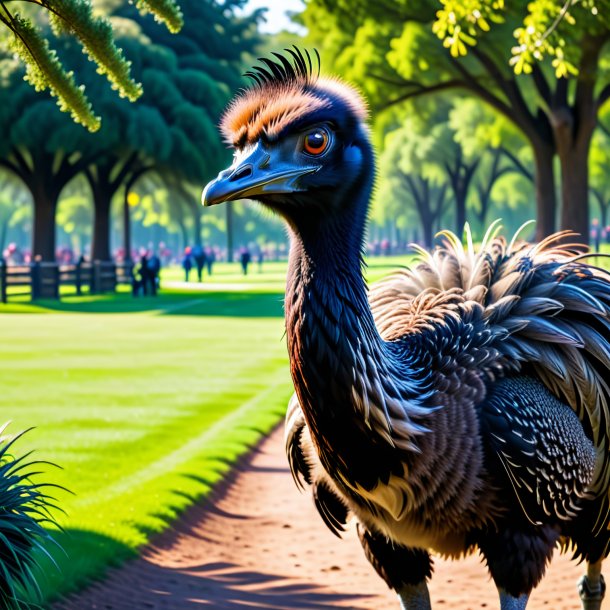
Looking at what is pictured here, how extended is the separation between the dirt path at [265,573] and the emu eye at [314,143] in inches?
139

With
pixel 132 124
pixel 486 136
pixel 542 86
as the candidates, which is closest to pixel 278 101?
pixel 542 86

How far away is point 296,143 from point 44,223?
42.9m

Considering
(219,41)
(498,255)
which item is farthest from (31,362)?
(219,41)

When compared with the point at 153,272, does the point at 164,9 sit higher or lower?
higher

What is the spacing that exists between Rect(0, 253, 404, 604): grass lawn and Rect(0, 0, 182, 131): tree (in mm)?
2669

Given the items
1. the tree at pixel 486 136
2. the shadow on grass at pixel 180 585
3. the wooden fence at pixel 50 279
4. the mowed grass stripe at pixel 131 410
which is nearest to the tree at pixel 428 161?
the tree at pixel 486 136

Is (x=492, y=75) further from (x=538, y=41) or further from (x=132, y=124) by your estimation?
(x=538, y=41)

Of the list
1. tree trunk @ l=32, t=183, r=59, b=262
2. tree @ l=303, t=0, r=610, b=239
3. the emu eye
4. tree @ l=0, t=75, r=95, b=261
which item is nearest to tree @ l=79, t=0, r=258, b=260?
tree @ l=0, t=75, r=95, b=261

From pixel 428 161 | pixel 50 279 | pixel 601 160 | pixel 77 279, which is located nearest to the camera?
pixel 50 279

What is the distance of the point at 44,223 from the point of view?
150ft

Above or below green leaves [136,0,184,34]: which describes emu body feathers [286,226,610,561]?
below

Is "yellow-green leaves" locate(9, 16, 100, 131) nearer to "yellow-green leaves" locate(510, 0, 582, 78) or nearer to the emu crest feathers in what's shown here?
the emu crest feathers

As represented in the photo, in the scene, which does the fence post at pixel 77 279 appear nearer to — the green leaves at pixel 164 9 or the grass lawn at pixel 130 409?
the grass lawn at pixel 130 409

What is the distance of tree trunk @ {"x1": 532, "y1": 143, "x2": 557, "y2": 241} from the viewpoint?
30141 millimetres
